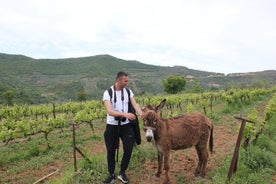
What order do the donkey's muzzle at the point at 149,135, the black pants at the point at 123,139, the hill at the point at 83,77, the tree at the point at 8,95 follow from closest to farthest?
the donkey's muzzle at the point at 149,135
the black pants at the point at 123,139
the tree at the point at 8,95
the hill at the point at 83,77

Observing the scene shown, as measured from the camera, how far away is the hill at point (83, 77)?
6750 centimetres

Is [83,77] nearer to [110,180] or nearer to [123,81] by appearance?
[110,180]

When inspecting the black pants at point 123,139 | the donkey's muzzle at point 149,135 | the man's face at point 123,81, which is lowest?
the black pants at point 123,139

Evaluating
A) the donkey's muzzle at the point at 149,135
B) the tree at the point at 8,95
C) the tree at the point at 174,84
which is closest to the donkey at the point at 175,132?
the donkey's muzzle at the point at 149,135

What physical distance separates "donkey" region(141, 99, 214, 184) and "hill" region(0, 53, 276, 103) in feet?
162

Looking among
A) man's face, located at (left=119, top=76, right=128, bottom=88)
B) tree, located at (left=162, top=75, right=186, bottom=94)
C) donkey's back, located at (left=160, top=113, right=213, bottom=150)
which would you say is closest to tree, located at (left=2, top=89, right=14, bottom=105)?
tree, located at (left=162, top=75, right=186, bottom=94)

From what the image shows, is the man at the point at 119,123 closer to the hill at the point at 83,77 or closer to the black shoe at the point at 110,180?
the black shoe at the point at 110,180

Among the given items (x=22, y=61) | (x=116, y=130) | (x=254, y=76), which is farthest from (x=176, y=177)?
(x=254, y=76)

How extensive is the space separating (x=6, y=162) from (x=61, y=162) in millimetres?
2224

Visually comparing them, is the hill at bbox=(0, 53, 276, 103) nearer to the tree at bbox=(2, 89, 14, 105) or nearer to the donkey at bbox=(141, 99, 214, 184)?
the tree at bbox=(2, 89, 14, 105)

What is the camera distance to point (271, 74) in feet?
335

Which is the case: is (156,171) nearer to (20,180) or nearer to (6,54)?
(20,180)

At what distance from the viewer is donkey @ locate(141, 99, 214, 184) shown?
5.36 m

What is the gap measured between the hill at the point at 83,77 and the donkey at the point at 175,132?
4944cm
